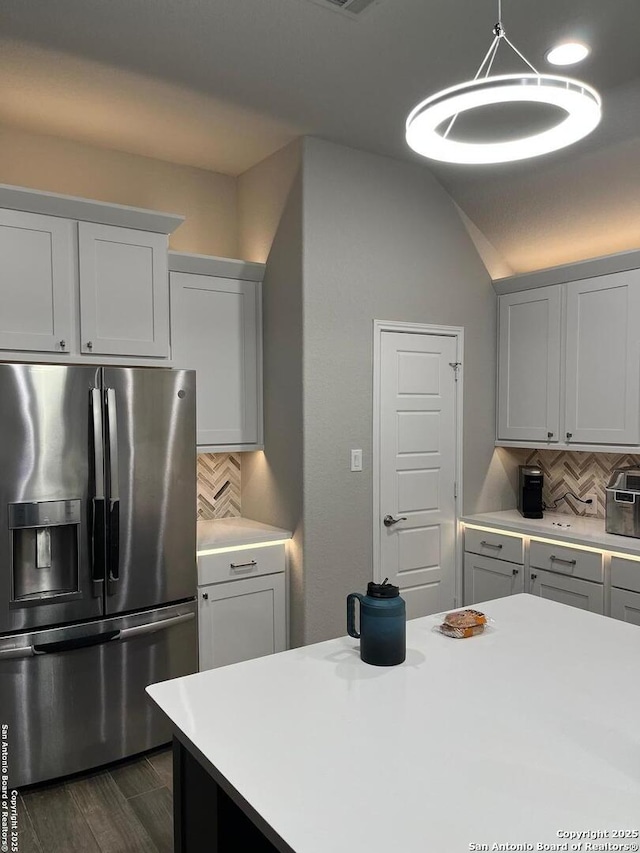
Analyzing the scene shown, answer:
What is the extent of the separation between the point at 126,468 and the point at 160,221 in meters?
1.21

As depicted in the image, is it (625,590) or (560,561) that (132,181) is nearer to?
(560,561)

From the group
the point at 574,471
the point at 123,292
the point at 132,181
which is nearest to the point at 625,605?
the point at 574,471

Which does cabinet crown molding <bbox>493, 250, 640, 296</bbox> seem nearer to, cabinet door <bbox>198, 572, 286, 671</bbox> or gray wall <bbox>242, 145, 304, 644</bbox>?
gray wall <bbox>242, 145, 304, 644</bbox>

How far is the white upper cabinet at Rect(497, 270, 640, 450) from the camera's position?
348 cm

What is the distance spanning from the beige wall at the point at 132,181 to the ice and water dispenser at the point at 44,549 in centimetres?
175

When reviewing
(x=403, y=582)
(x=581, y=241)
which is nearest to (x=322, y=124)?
(x=581, y=241)

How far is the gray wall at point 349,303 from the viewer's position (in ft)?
11.3

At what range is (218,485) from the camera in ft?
13.1

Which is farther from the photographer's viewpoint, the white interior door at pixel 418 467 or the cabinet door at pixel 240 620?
the white interior door at pixel 418 467

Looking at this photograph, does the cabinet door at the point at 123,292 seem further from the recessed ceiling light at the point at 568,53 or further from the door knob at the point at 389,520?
the recessed ceiling light at the point at 568,53

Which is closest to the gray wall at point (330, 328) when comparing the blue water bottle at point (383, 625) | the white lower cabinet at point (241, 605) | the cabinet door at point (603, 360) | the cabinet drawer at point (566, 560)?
the white lower cabinet at point (241, 605)

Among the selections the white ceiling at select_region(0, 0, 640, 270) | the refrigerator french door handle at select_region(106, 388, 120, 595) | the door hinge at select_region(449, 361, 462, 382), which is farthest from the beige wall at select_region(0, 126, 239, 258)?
the door hinge at select_region(449, 361, 462, 382)

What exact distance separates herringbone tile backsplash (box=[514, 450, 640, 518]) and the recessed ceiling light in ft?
7.11

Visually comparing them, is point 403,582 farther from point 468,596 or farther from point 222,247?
point 222,247
